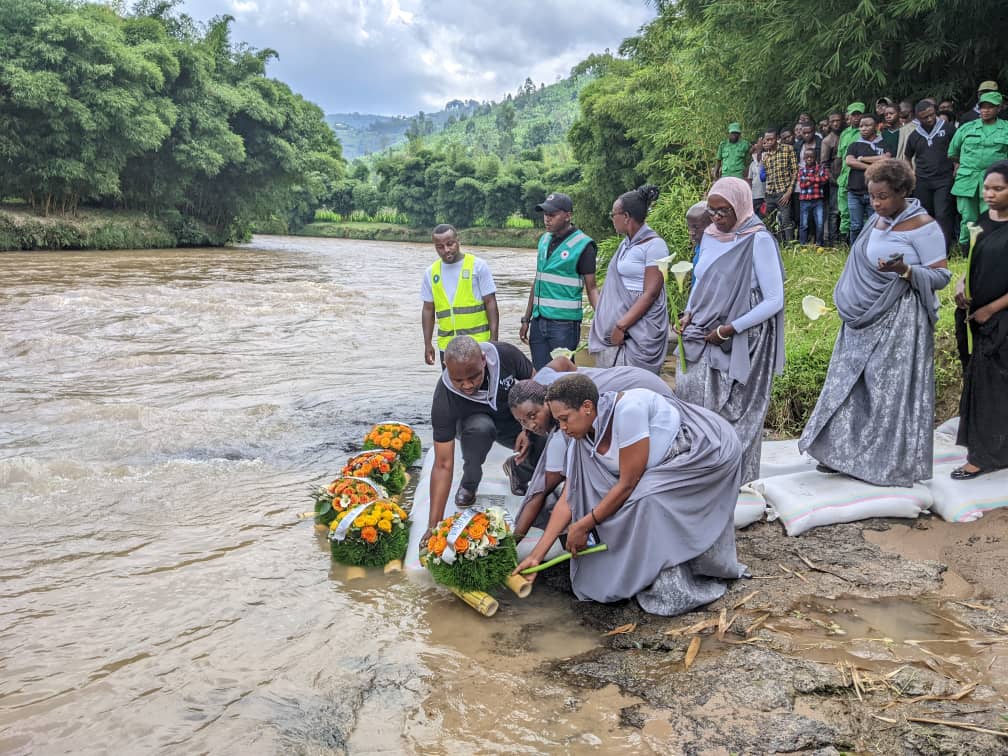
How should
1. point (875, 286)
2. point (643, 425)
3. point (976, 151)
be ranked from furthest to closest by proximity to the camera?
point (976, 151), point (875, 286), point (643, 425)

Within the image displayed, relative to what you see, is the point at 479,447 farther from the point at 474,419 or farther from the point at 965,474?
the point at 965,474

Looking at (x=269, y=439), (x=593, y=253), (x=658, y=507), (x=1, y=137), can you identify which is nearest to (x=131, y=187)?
(x=1, y=137)

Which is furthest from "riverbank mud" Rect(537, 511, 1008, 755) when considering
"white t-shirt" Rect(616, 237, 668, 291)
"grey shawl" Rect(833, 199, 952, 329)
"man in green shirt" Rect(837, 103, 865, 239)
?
"man in green shirt" Rect(837, 103, 865, 239)

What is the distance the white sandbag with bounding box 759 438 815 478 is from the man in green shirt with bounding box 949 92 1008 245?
13.1ft

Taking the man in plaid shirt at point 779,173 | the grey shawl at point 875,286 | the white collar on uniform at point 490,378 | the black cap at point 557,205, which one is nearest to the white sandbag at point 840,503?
the grey shawl at point 875,286

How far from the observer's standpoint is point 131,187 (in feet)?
110

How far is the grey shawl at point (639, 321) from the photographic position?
16.3 ft

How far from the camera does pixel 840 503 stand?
168 inches

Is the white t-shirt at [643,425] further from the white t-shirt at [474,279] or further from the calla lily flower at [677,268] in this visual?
the white t-shirt at [474,279]

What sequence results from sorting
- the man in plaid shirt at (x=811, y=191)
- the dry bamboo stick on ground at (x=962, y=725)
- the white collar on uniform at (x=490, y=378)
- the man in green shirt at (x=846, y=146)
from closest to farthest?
the dry bamboo stick on ground at (x=962, y=725)
the white collar on uniform at (x=490, y=378)
the man in green shirt at (x=846, y=146)
the man in plaid shirt at (x=811, y=191)

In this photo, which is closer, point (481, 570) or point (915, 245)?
point (481, 570)

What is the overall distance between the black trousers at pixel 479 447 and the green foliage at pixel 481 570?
828mm

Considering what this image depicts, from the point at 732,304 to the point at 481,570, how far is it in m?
2.01

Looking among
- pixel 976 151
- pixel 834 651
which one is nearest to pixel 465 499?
pixel 834 651
